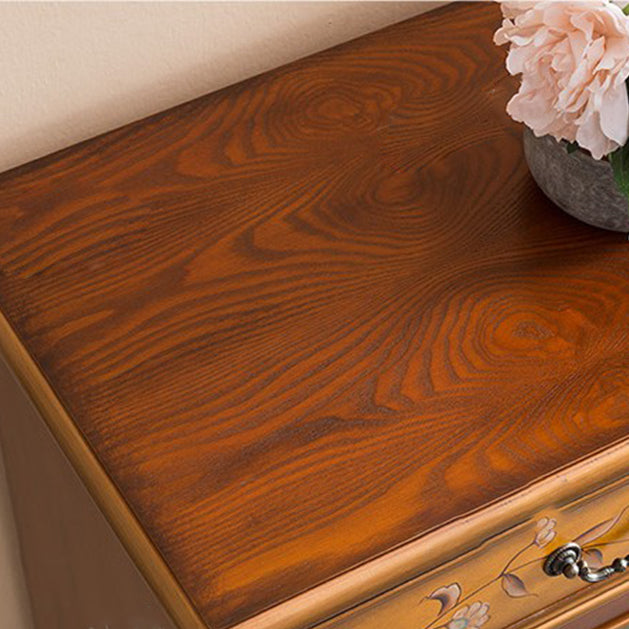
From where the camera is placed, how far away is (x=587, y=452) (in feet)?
2.37

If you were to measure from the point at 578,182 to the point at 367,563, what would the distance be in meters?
0.30

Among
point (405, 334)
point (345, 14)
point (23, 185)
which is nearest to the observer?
point (405, 334)

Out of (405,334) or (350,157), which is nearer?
(405,334)

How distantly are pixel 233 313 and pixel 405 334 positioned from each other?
0.37ft

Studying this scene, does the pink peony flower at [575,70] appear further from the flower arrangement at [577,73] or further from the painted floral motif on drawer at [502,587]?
the painted floral motif on drawer at [502,587]

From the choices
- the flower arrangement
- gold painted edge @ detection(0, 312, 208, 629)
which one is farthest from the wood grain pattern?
the flower arrangement

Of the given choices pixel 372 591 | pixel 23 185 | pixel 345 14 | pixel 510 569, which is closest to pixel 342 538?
pixel 372 591

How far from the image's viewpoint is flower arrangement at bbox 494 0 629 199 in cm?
72

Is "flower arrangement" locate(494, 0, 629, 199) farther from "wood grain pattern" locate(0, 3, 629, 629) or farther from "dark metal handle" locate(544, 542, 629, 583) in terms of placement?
"dark metal handle" locate(544, 542, 629, 583)

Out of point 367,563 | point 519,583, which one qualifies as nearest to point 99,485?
point 367,563

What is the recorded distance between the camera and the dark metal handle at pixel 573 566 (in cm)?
79

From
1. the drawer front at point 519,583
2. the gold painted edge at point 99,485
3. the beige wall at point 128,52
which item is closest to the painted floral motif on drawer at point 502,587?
the drawer front at point 519,583

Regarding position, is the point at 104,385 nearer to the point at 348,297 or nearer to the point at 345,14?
the point at 348,297

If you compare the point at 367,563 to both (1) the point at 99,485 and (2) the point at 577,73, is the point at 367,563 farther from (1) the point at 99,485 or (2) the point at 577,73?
(2) the point at 577,73
